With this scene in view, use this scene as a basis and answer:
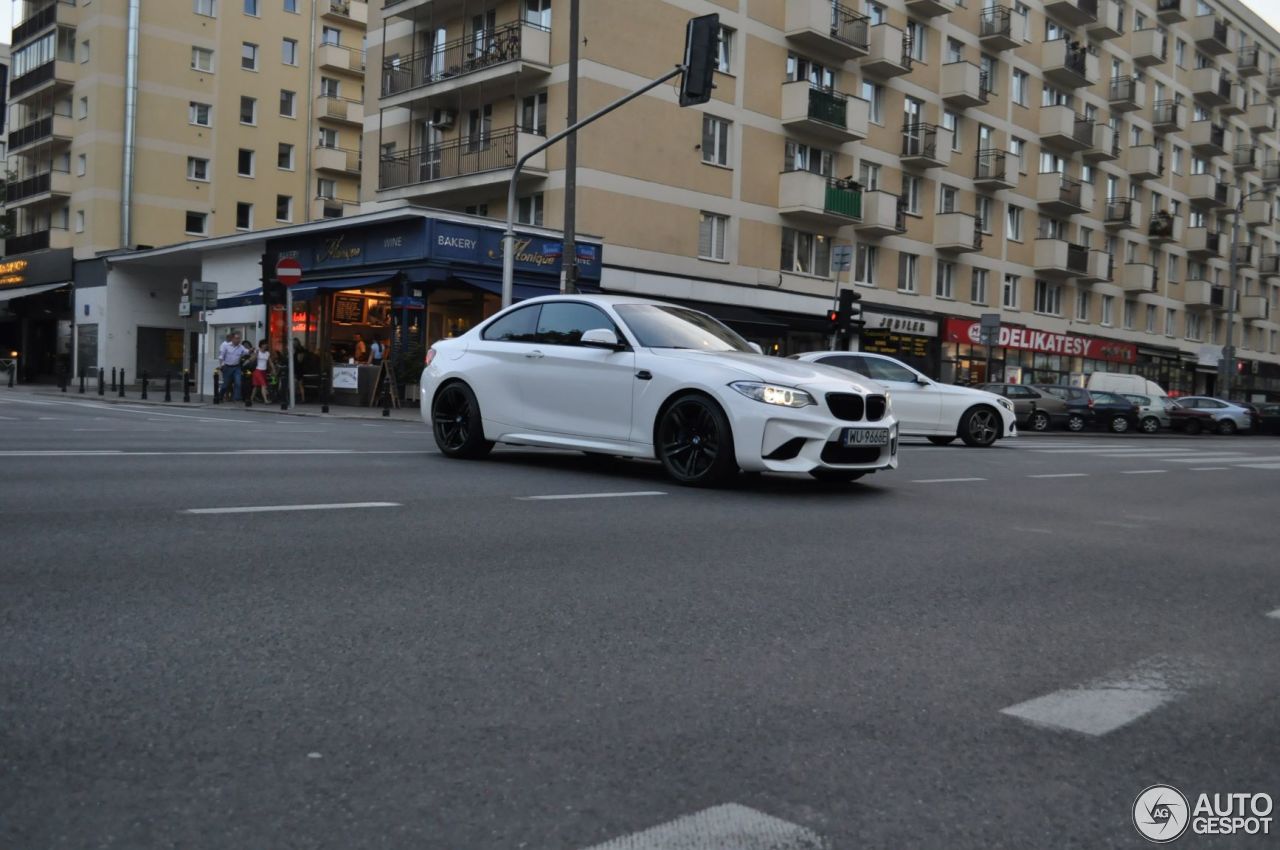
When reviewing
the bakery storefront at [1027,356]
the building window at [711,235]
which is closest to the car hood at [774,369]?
the building window at [711,235]

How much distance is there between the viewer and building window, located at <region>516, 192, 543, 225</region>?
1262 inches

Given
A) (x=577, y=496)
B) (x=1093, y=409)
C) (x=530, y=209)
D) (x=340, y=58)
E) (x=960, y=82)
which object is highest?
(x=340, y=58)

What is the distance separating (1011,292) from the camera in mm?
47844

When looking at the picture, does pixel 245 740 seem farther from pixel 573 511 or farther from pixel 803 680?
pixel 573 511

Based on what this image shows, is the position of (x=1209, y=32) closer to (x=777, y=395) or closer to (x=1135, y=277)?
(x=1135, y=277)

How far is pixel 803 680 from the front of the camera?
360 centimetres

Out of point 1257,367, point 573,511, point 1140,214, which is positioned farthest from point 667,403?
point 1257,367

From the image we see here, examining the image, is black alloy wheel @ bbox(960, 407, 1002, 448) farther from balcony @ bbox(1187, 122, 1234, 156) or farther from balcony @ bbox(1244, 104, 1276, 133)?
balcony @ bbox(1244, 104, 1276, 133)

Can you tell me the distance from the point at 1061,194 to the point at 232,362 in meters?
35.0

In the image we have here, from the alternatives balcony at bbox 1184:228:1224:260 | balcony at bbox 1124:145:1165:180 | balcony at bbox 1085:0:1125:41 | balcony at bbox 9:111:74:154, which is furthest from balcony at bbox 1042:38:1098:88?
balcony at bbox 9:111:74:154

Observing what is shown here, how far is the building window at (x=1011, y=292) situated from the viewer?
47.4 m

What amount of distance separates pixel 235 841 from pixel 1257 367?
77.4 meters

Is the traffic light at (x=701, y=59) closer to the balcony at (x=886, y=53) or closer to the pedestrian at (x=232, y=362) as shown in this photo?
the pedestrian at (x=232, y=362)

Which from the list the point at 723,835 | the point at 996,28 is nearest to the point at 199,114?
the point at 996,28
